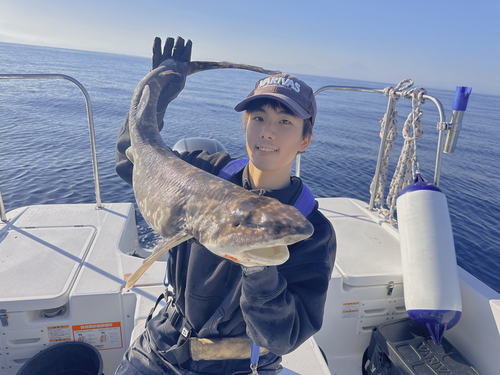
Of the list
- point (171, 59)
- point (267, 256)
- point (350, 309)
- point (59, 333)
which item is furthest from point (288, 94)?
point (59, 333)

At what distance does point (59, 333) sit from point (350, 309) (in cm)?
397

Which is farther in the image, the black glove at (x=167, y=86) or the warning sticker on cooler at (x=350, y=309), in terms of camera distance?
the warning sticker on cooler at (x=350, y=309)

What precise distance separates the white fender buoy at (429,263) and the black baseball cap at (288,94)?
2750 millimetres

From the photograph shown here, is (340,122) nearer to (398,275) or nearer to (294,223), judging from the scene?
(398,275)

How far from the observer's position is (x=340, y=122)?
3662 cm

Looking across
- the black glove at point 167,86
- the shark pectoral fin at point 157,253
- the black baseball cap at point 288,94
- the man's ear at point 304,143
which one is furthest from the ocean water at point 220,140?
the black baseball cap at point 288,94

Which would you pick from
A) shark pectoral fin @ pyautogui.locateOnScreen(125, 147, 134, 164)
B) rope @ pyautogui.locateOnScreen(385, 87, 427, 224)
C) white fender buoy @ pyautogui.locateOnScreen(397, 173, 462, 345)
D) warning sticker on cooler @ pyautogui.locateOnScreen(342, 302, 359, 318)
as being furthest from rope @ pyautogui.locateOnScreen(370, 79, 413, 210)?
shark pectoral fin @ pyautogui.locateOnScreen(125, 147, 134, 164)

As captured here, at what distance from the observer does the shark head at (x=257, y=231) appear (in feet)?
6.44

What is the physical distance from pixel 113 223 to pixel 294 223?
4.54 meters

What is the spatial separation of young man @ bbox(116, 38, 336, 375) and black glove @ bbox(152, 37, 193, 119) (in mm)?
2087

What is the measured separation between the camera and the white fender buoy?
4129 millimetres

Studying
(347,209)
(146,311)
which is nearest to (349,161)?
(347,209)

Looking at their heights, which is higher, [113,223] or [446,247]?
[446,247]

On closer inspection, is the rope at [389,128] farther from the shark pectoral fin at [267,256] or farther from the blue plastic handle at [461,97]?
the shark pectoral fin at [267,256]
